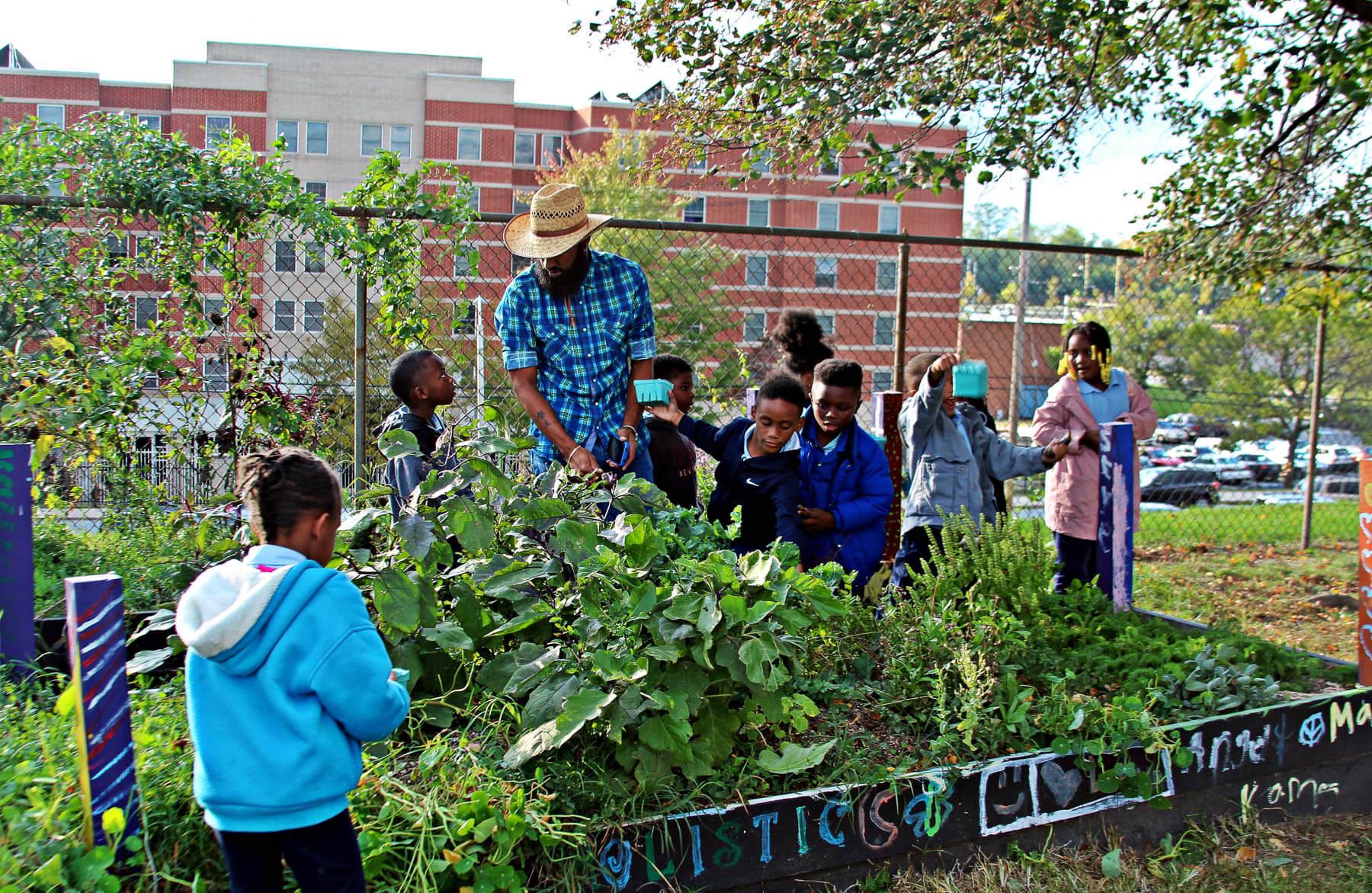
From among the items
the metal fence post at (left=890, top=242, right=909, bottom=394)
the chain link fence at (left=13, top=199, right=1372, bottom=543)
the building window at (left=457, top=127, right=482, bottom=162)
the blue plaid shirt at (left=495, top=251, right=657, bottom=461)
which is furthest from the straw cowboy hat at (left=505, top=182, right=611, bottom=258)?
the building window at (left=457, top=127, right=482, bottom=162)

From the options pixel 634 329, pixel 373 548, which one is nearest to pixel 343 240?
pixel 634 329

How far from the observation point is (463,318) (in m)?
5.36

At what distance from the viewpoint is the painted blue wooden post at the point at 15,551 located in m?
2.77

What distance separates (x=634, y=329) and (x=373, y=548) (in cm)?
160

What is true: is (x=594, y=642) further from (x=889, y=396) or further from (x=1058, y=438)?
(x=1058, y=438)

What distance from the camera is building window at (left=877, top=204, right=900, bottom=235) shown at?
49.3 metres

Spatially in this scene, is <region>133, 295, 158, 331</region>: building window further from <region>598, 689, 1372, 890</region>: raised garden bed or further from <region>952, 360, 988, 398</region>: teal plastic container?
<region>952, 360, 988, 398</region>: teal plastic container

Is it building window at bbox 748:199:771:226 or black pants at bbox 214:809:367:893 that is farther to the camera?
building window at bbox 748:199:771:226

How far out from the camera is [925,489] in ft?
16.1

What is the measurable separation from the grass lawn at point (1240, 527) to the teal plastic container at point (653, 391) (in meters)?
7.12

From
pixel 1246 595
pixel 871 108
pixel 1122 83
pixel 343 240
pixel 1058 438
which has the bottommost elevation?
pixel 1246 595

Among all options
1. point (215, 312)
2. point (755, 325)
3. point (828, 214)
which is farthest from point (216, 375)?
point (828, 214)

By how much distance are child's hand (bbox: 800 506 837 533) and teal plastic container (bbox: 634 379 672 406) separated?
0.73 metres

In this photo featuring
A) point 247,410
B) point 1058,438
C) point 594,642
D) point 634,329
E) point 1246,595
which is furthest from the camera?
point 1246,595
